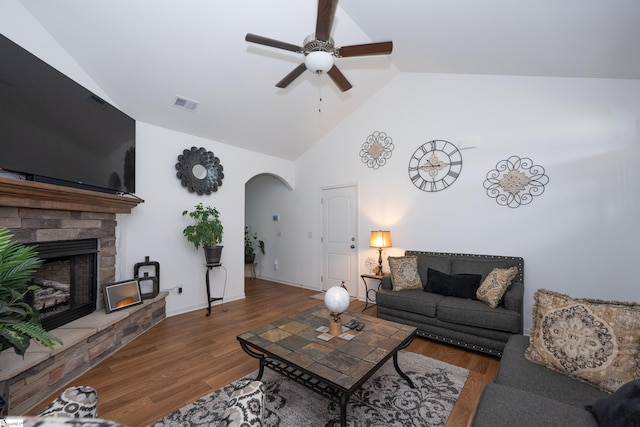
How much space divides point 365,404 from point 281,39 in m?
3.65

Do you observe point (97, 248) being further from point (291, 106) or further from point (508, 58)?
point (508, 58)

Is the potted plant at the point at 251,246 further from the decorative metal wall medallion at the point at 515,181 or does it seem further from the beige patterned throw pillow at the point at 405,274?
the decorative metal wall medallion at the point at 515,181

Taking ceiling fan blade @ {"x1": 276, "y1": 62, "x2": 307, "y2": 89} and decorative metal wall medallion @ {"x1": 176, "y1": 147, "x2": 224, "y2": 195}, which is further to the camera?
decorative metal wall medallion @ {"x1": 176, "y1": 147, "x2": 224, "y2": 195}

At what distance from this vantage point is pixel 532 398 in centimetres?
134

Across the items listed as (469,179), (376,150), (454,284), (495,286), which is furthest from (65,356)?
(469,179)

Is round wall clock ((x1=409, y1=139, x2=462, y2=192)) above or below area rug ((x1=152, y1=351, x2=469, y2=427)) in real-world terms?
above

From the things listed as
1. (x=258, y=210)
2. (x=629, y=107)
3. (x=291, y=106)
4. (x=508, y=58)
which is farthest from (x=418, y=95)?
(x=258, y=210)

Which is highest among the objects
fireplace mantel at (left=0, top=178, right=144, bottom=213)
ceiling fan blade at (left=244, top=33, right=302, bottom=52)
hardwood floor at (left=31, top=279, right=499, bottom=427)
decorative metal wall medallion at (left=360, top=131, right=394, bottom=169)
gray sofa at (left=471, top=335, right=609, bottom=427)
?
ceiling fan blade at (left=244, top=33, right=302, bottom=52)

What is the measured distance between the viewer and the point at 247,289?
17.8 ft

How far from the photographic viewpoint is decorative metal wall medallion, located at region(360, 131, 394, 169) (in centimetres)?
439

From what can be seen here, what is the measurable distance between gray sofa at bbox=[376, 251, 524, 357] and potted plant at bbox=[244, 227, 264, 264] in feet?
12.0

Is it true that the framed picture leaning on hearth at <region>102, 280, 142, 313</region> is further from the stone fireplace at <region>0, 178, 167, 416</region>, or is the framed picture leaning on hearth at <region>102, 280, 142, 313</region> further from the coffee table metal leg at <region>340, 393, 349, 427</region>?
the coffee table metal leg at <region>340, 393, 349, 427</region>

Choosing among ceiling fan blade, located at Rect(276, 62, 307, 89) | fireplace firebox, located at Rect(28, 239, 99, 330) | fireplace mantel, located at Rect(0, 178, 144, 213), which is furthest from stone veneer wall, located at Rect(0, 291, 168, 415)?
ceiling fan blade, located at Rect(276, 62, 307, 89)

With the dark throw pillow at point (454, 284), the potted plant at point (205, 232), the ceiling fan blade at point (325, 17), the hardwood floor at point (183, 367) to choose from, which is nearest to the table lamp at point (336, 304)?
the hardwood floor at point (183, 367)
